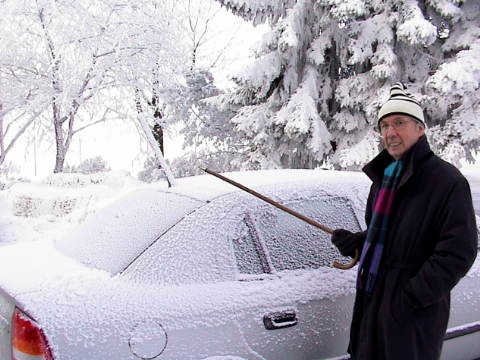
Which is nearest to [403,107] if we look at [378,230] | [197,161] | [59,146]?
[378,230]

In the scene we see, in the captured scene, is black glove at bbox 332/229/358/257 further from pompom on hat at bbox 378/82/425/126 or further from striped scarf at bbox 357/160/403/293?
pompom on hat at bbox 378/82/425/126

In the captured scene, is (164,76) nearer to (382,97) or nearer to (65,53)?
(65,53)

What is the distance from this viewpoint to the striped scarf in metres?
2.04

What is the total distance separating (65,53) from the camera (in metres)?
9.57

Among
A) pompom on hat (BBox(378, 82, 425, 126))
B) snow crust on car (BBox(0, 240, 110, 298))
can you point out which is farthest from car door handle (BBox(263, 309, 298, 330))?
pompom on hat (BBox(378, 82, 425, 126))

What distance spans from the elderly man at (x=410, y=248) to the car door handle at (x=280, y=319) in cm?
28

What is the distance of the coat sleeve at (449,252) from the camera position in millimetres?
1799

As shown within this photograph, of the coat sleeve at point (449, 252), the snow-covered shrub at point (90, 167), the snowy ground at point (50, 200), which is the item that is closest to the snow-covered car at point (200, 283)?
the coat sleeve at point (449, 252)

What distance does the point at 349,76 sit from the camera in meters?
11.3

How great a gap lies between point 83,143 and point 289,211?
1360 centimetres

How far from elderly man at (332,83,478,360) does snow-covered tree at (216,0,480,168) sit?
24.8ft

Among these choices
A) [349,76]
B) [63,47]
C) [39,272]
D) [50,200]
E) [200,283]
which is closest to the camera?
[200,283]

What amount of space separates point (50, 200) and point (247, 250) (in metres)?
9.52

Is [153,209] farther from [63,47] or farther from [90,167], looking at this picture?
[90,167]
